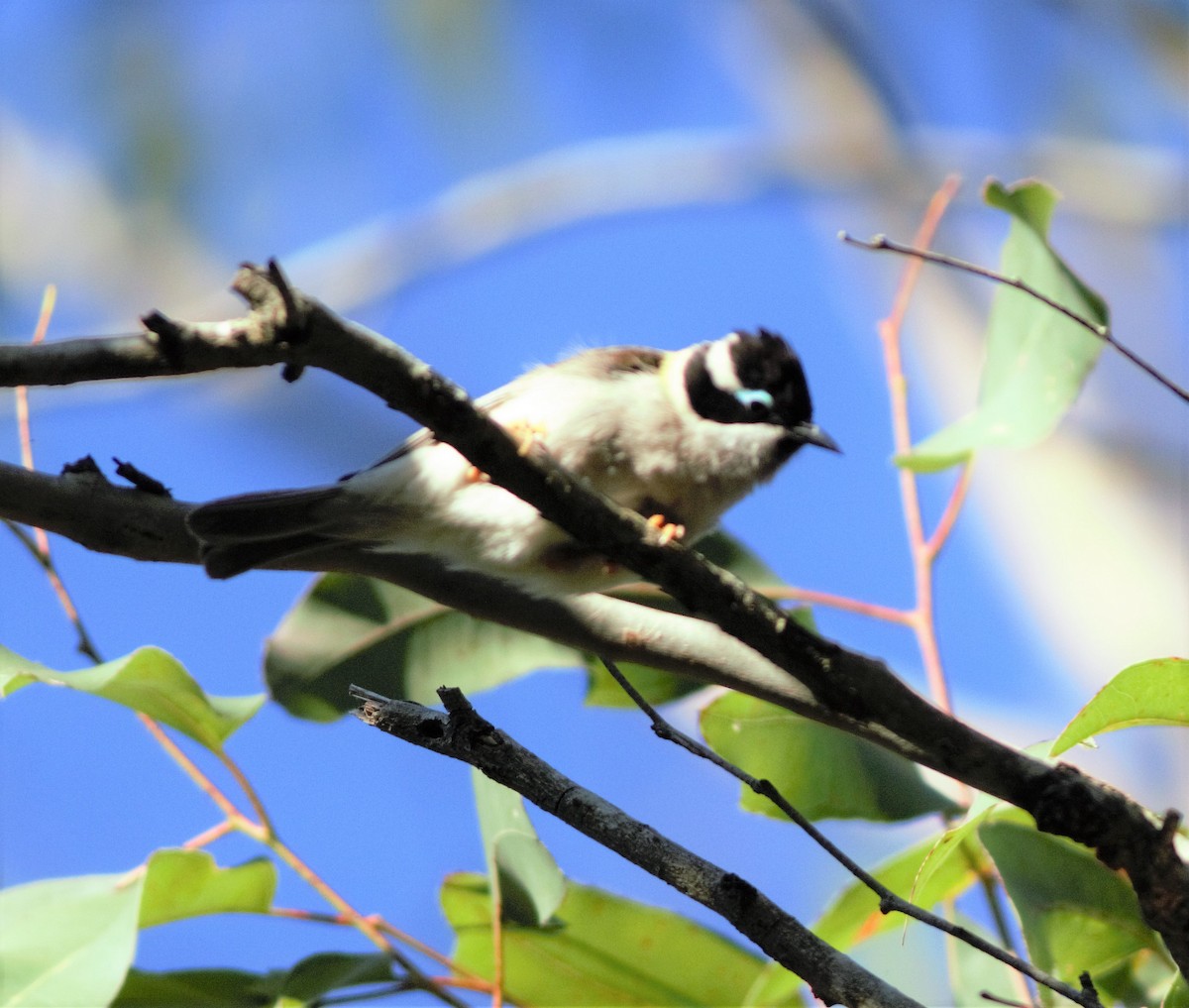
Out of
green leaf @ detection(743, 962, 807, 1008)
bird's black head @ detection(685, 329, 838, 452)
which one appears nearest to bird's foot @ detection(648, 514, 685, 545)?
bird's black head @ detection(685, 329, 838, 452)

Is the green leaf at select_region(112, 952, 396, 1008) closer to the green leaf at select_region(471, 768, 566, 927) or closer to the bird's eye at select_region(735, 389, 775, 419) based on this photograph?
the green leaf at select_region(471, 768, 566, 927)

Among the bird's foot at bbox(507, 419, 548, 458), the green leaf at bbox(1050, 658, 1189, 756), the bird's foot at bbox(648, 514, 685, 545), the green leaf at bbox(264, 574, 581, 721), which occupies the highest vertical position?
the bird's foot at bbox(507, 419, 548, 458)

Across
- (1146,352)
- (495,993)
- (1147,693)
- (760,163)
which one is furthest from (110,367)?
(760,163)

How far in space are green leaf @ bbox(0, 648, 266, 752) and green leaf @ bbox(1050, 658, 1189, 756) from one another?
142 centimetres

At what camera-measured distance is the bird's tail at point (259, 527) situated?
2.15m

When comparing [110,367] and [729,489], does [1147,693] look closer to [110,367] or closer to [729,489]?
[729,489]

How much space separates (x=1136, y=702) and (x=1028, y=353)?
1.17 m

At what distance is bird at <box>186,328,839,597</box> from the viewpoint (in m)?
2.73

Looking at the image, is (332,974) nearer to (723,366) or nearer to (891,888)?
(891,888)

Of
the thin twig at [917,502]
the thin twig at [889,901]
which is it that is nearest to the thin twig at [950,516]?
the thin twig at [917,502]

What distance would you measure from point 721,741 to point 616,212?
6.27m

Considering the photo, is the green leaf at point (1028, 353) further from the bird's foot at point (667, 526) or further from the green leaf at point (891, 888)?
the green leaf at point (891, 888)

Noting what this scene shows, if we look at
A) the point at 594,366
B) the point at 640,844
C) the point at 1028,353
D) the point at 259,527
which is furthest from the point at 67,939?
the point at 1028,353

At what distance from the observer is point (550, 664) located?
2.92 meters
